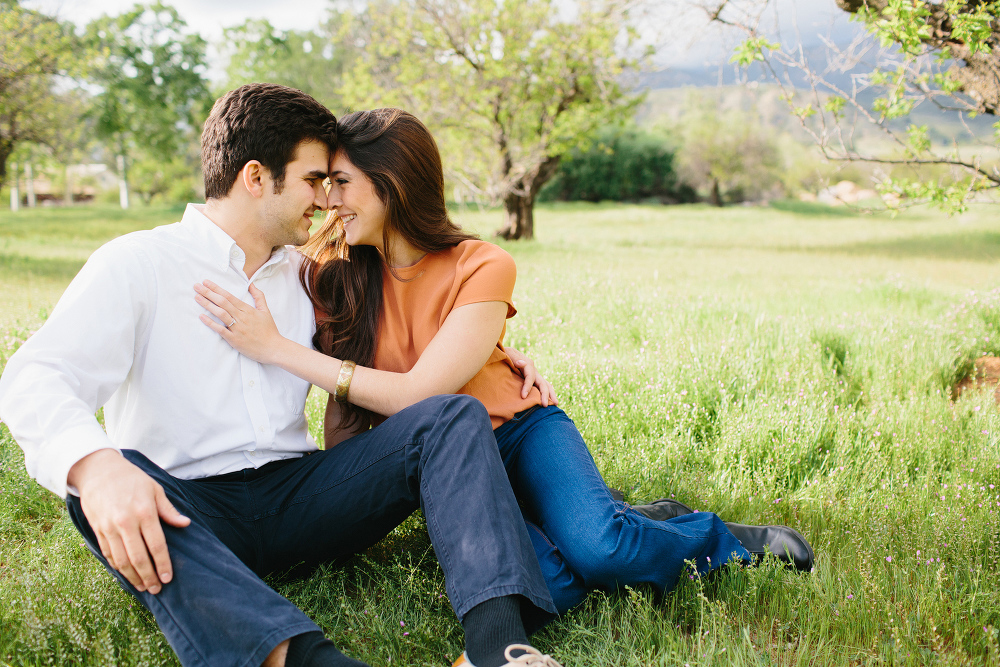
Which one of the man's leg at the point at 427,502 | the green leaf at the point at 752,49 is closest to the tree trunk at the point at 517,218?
the green leaf at the point at 752,49

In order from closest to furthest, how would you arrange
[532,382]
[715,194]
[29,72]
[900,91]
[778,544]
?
[778,544] < [532,382] < [900,91] < [29,72] < [715,194]

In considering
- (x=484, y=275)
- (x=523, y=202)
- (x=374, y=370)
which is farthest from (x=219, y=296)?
(x=523, y=202)

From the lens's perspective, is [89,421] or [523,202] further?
[523,202]

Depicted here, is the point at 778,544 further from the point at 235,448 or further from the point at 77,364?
the point at 77,364

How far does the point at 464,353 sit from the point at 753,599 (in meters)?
1.45

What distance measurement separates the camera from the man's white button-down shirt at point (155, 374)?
6.25 ft

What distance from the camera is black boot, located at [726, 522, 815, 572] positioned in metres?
2.78

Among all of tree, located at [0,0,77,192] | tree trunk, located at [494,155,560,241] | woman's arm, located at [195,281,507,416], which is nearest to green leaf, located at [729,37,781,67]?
woman's arm, located at [195,281,507,416]

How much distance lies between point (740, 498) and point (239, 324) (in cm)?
249

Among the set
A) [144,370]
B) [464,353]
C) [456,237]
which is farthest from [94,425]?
[456,237]

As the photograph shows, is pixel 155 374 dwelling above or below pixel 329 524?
above

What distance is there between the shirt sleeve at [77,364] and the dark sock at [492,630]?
3.82ft

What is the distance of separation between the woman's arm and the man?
0.09 meters

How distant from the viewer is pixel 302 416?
9.01 feet
